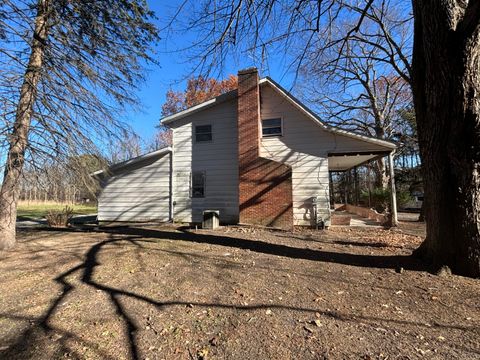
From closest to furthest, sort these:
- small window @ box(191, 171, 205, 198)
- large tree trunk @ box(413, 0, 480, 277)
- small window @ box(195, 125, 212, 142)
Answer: large tree trunk @ box(413, 0, 480, 277) < small window @ box(191, 171, 205, 198) < small window @ box(195, 125, 212, 142)

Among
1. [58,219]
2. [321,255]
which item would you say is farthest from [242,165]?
[58,219]

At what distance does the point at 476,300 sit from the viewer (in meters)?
3.78

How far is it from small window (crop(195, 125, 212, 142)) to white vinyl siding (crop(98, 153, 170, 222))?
1635 millimetres

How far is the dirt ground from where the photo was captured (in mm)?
2830

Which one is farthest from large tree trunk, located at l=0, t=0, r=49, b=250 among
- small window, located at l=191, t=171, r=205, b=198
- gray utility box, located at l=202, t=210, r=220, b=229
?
small window, located at l=191, t=171, r=205, b=198

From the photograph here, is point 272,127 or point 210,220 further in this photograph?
point 272,127

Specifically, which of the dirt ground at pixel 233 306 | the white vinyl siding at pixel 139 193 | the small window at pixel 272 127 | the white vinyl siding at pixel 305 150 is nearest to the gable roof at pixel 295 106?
the white vinyl siding at pixel 305 150

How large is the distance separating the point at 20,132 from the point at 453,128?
28.4 feet

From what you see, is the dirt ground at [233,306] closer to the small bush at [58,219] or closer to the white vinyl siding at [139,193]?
the small bush at [58,219]

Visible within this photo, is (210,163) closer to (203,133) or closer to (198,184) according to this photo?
(198,184)

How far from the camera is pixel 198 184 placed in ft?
42.2

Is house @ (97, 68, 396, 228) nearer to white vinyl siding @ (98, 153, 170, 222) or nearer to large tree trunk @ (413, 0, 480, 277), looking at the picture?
white vinyl siding @ (98, 153, 170, 222)

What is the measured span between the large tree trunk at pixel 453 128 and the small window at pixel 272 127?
727 centimetres

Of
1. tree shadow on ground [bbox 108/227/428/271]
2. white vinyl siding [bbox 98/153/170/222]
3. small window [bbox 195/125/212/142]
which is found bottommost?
tree shadow on ground [bbox 108/227/428/271]
